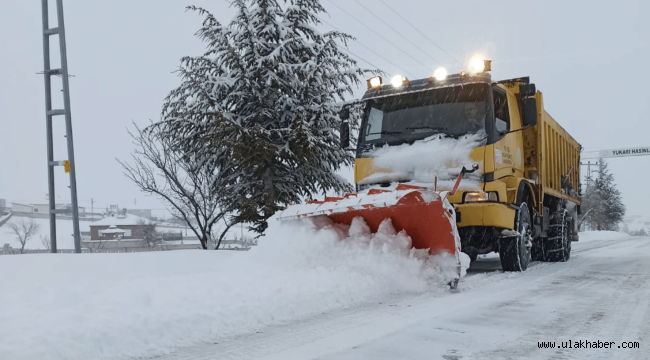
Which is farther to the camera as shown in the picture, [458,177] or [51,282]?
[458,177]

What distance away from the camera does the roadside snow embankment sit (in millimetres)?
3315

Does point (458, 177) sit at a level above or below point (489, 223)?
above

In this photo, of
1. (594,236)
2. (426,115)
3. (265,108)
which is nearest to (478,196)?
(426,115)

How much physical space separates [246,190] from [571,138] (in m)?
7.83

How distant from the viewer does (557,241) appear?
33.1 feet

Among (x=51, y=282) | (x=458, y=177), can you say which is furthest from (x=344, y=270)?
(x=51, y=282)

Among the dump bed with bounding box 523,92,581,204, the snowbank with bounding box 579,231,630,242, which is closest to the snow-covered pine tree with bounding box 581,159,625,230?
the snowbank with bounding box 579,231,630,242

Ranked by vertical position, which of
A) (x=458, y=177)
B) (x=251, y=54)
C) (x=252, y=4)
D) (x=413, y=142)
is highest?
(x=252, y=4)

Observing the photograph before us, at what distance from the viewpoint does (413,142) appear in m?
6.87

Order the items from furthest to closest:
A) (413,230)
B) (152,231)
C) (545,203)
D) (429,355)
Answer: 1. (152,231)
2. (545,203)
3. (413,230)
4. (429,355)

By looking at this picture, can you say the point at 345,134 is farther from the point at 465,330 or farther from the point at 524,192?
the point at 465,330

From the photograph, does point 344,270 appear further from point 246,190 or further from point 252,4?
point 252,4

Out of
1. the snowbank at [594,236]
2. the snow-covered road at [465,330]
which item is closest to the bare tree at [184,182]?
the snow-covered road at [465,330]

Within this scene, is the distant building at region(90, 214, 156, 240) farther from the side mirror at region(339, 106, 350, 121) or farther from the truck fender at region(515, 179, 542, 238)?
the truck fender at region(515, 179, 542, 238)
